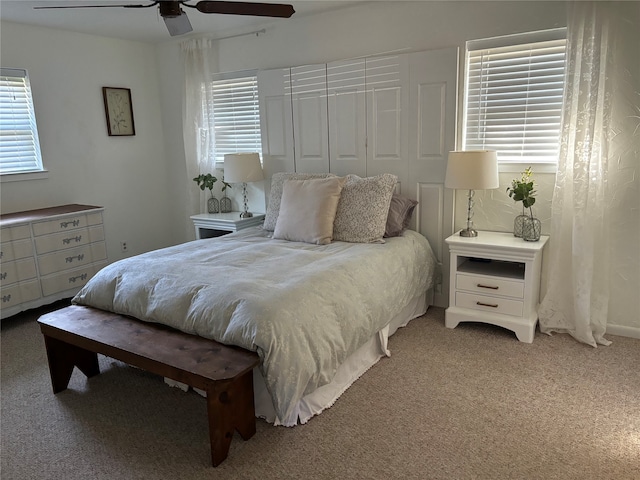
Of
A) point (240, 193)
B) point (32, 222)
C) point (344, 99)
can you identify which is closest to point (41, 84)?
point (32, 222)

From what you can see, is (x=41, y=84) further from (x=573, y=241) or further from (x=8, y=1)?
(x=573, y=241)

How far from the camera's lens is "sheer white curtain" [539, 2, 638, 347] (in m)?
2.83

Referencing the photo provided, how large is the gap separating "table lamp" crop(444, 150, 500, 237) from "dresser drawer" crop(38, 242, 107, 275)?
3.01m

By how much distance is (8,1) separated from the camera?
10.8 ft

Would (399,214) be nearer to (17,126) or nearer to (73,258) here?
(73,258)

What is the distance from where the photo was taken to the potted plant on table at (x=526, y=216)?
3.13 metres

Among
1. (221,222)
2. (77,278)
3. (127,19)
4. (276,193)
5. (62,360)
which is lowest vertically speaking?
(62,360)

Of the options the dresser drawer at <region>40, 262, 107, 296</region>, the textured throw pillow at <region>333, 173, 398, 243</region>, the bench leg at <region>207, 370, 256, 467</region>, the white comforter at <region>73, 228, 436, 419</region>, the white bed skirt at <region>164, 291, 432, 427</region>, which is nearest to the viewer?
the bench leg at <region>207, 370, 256, 467</region>

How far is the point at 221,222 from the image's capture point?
432 centimetres

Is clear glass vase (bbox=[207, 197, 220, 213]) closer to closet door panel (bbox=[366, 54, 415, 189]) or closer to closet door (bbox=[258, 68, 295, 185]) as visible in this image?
closet door (bbox=[258, 68, 295, 185])

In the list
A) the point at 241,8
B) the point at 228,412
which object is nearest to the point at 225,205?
the point at 241,8

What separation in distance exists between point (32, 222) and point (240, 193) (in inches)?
73.2

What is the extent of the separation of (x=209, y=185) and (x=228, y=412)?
9.56 feet

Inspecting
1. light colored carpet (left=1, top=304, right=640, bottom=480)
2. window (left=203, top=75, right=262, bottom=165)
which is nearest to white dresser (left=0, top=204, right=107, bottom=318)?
light colored carpet (left=1, top=304, right=640, bottom=480)
